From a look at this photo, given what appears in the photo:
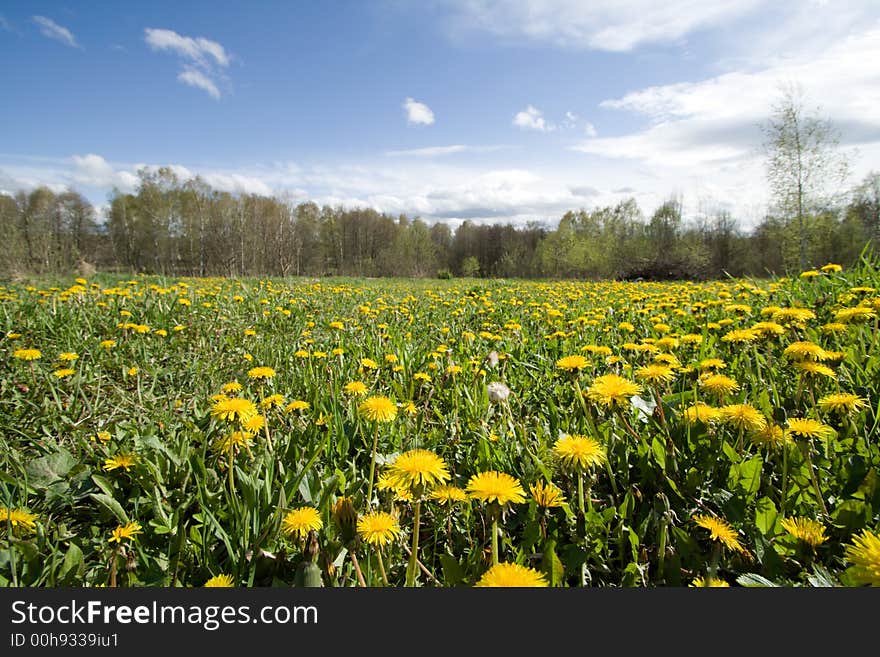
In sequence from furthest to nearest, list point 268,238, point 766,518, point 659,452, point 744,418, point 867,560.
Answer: point 268,238 → point 659,452 → point 744,418 → point 766,518 → point 867,560

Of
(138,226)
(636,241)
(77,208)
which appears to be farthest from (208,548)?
(77,208)

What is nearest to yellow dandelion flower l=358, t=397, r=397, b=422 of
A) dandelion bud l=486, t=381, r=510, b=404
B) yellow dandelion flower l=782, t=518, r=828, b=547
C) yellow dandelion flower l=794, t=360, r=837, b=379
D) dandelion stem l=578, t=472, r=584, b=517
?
dandelion stem l=578, t=472, r=584, b=517

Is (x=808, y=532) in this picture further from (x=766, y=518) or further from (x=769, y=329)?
(x=769, y=329)

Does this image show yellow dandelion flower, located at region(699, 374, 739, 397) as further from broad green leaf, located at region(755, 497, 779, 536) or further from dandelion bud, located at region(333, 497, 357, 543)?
dandelion bud, located at region(333, 497, 357, 543)

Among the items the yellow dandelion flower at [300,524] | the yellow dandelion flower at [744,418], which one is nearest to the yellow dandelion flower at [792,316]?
the yellow dandelion flower at [744,418]

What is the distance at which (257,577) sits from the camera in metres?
1.00

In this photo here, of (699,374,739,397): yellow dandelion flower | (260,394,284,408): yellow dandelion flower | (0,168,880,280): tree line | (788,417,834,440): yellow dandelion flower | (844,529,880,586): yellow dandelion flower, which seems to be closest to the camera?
(844,529,880,586): yellow dandelion flower

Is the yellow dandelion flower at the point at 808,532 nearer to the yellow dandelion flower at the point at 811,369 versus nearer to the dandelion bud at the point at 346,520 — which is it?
the yellow dandelion flower at the point at 811,369

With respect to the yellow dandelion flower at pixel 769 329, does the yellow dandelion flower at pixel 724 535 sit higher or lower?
lower

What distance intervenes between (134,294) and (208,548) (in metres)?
4.01

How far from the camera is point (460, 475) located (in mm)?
1405

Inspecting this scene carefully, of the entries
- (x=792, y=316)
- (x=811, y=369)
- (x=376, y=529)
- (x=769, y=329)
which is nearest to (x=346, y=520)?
(x=376, y=529)

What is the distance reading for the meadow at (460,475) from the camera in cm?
95

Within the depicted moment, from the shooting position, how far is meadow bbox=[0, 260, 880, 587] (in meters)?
0.95
